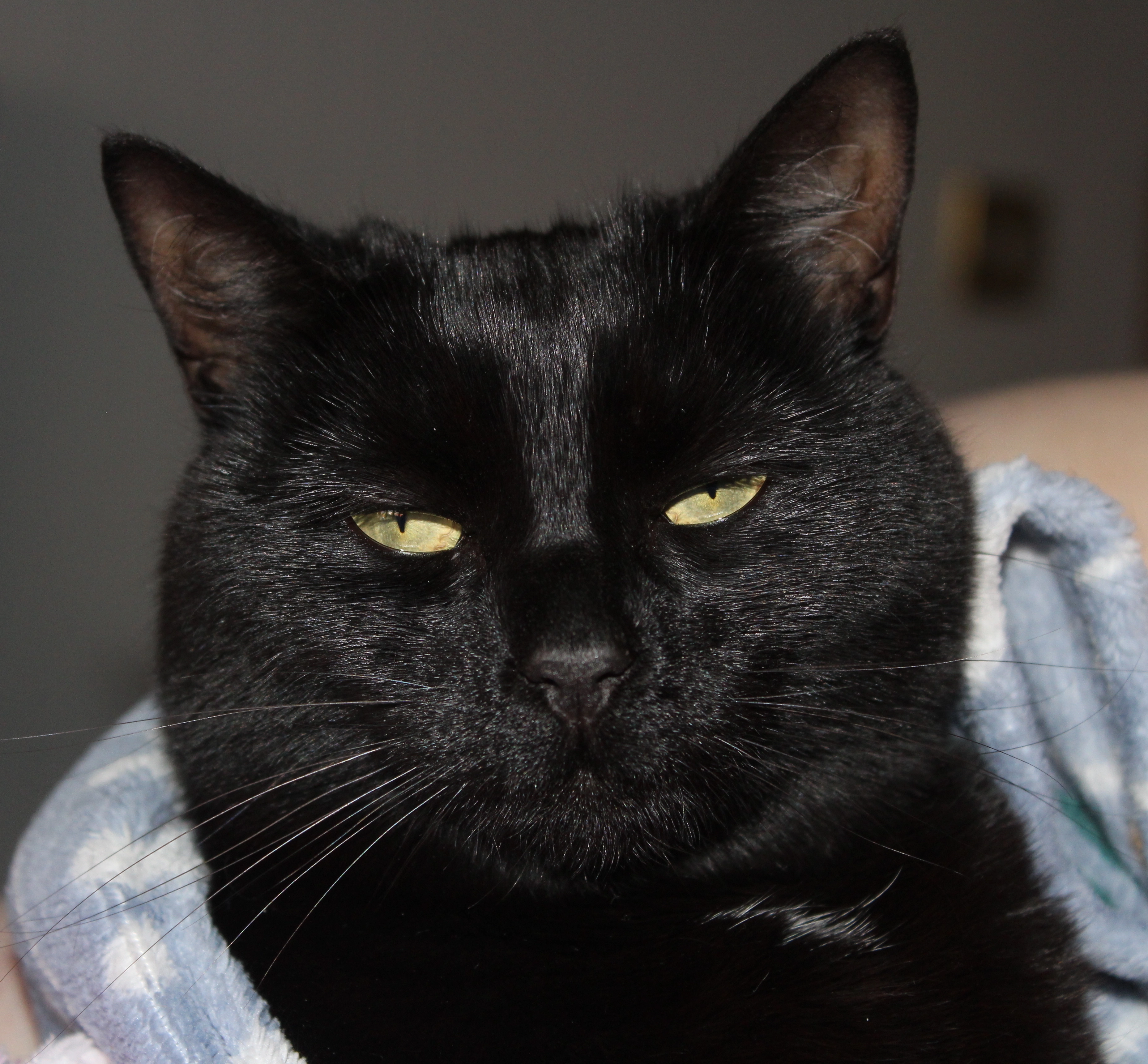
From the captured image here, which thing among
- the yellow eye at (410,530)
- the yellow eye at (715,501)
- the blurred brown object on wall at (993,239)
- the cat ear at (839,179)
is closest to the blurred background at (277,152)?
the blurred brown object on wall at (993,239)

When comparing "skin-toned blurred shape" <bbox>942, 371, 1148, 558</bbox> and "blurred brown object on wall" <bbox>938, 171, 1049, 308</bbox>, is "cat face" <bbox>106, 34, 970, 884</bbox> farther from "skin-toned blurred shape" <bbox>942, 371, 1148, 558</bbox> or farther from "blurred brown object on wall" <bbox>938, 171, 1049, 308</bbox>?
"blurred brown object on wall" <bbox>938, 171, 1049, 308</bbox>

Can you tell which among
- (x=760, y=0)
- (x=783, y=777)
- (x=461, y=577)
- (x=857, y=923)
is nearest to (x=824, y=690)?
(x=783, y=777)

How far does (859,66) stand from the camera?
86cm

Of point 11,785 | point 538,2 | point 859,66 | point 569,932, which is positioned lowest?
point 11,785

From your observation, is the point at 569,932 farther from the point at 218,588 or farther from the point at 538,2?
the point at 538,2

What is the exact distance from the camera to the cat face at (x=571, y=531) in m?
0.77

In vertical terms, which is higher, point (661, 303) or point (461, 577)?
point (661, 303)

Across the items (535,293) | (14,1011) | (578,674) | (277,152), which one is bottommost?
(14,1011)

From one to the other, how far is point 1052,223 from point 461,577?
11.0 ft

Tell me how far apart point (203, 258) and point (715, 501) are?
489 millimetres

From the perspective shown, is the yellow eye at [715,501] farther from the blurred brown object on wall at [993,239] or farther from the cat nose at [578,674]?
the blurred brown object on wall at [993,239]

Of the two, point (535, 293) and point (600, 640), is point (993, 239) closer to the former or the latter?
point (535, 293)

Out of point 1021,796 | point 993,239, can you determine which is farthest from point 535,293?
point 993,239

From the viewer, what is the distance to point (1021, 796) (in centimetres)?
104
